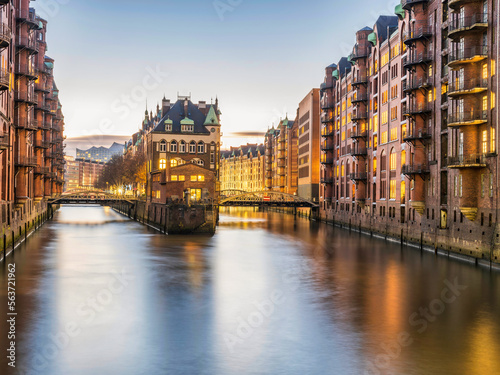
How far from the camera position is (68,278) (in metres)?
39.7

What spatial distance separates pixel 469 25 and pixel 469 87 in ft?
15.2

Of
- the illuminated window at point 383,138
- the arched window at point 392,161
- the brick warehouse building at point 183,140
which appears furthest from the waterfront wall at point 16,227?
the illuminated window at point 383,138

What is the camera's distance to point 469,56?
142 feet

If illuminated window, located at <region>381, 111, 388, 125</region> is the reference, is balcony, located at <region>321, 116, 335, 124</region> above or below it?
above

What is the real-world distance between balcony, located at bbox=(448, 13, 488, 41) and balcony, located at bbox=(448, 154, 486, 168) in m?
9.35

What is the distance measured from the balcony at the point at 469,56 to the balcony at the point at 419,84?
10186mm

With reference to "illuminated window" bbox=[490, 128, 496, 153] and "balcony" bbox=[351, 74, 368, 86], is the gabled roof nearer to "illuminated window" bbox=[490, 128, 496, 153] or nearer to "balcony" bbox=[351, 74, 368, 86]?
"balcony" bbox=[351, 74, 368, 86]

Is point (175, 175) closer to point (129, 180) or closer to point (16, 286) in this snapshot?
point (16, 286)

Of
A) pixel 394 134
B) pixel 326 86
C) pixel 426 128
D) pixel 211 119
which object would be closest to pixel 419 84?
pixel 426 128

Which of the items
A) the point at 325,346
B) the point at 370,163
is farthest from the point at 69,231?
the point at 325,346

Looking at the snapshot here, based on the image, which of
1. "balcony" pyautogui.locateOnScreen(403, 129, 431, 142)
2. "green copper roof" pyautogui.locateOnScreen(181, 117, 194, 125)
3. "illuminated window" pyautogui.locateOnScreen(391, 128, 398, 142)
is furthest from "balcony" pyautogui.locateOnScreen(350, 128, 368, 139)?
"green copper roof" pyautogui.locateOnScreen(181, 117, 194, 125)

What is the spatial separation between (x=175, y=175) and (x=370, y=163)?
2736 cm

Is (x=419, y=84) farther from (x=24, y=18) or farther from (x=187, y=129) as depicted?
(x=187, y=129)

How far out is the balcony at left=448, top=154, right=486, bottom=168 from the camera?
4262cm
